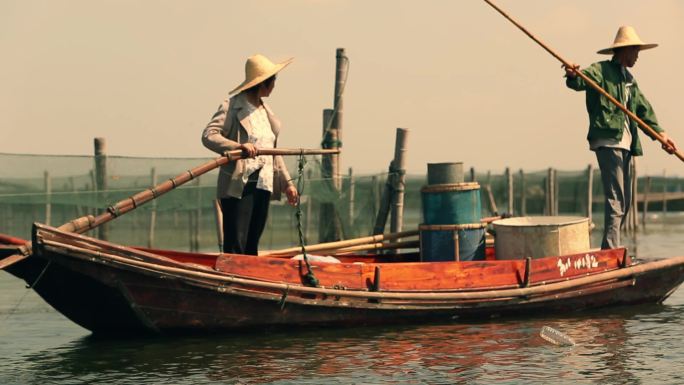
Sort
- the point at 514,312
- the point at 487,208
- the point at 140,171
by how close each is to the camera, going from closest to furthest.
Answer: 1. the point at 514,312
2. the point at 140,171
3. the point at 487,208

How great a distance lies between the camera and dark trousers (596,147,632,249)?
11320 millimetres

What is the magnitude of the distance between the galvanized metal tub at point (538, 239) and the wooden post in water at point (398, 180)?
4.02 metres

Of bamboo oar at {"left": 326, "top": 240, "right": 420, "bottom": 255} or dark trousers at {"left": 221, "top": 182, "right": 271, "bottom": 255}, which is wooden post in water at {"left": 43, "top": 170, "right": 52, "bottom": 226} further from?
dark trousers at {"left": 221, "top": 182, "right": 271, "bottom": 255}

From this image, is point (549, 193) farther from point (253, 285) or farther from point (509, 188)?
point (253, 285)

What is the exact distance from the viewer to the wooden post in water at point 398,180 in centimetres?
1501

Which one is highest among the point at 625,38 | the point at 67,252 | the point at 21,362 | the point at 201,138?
the point at 625,38

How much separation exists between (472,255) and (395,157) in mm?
4669

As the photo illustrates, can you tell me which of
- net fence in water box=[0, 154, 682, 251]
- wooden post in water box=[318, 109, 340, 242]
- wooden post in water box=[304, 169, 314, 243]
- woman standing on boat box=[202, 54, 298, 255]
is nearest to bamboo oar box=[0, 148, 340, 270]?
woman standing on boat box=[202, 54, 298, 255]

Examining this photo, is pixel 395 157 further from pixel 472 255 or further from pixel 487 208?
pixel 487 208

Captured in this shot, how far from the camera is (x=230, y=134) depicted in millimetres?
9891

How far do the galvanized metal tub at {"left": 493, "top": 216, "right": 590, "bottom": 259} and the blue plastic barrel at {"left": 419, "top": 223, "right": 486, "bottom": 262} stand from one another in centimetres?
23

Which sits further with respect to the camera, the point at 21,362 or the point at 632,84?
the point at 632,84

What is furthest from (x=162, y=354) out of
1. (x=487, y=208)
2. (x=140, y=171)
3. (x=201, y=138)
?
(x=487, y=208)

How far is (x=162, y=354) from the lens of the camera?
29.2 feet
